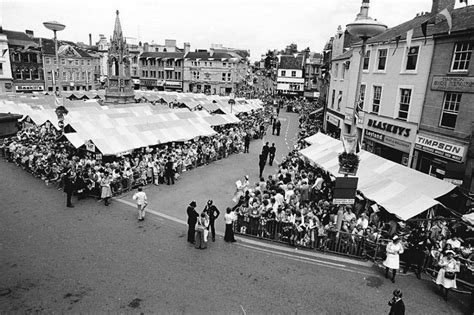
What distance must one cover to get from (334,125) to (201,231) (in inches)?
859

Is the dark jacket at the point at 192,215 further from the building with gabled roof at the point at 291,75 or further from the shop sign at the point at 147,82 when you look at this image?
the shop sign at the point at 147,82

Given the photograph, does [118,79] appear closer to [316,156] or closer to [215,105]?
[215,105]

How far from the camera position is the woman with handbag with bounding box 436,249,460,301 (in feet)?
26.9

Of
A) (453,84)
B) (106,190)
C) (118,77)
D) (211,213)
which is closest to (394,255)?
(211,213)

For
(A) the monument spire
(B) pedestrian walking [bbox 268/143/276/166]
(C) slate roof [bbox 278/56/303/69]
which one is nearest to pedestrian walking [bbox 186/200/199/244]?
(B) pedestrian walking [bbox 268/143/276/166]

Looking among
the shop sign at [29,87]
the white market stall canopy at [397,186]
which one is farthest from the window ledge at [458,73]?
the shop sign at [29,87]

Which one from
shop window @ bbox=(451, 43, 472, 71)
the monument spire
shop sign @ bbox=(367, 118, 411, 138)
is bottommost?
shop sign @ bbox=(367, 118, 411, 138)

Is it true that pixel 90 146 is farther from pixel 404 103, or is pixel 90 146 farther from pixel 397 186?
pixel 404 103

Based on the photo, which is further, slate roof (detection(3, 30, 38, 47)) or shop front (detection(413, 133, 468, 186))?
slate roof (detection(3, 30, 38, 47))

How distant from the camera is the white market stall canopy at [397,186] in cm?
1071

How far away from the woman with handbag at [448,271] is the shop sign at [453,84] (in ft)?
30.2

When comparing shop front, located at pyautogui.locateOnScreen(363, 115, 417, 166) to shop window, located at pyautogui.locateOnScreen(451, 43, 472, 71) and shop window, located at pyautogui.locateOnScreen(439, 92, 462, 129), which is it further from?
shop window, located at pyautogui.locateOnScreen(451, 43, 472, 71)

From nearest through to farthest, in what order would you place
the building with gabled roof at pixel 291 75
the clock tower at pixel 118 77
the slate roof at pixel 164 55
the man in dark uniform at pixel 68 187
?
the man in dark uniform at pixel 68 187
the clock tower at pixel 118 77
the building with gabled roof at pixel 291 75
the slate roof at pixel 164 55

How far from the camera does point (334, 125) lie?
1140 inches
